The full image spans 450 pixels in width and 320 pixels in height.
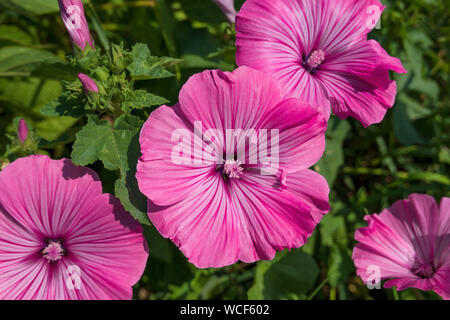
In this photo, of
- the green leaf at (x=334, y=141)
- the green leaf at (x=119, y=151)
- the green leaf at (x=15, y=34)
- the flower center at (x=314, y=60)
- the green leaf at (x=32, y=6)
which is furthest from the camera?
the green leaf at (x=15, y=34)

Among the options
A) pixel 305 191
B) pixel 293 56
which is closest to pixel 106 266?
pixel 305 191

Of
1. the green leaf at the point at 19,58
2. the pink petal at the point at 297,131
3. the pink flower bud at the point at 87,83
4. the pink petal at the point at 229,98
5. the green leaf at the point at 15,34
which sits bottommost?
the pink petal at the point at 297,131

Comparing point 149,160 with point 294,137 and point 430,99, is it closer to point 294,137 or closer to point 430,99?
point 294,137

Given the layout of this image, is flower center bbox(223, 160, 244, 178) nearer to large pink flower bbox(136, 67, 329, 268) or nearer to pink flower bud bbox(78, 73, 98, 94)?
large pink flower bbox(136, 67, 329, 268)

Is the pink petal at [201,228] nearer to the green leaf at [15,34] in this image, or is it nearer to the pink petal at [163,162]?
the pink petal at [163,162]

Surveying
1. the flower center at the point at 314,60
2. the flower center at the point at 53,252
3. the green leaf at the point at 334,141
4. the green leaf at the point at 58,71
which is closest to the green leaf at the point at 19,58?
the green leaf at the point at 58,71

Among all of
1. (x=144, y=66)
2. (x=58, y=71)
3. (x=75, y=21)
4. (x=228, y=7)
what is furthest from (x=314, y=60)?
(x=58, y=71)
